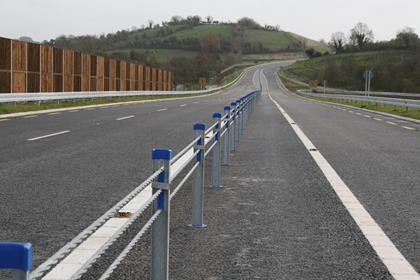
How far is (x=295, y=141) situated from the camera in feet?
48.5

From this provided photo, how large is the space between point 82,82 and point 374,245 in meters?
36.3

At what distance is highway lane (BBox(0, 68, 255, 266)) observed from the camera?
18.7ft

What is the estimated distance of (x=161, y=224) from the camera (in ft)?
11.7

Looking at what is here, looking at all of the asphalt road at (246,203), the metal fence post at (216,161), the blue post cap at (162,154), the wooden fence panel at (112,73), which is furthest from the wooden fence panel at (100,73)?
the blue post cap at (162,154)

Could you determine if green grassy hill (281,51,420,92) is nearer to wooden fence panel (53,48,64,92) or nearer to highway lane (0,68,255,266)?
wooden fence panel (53,48,64,92)

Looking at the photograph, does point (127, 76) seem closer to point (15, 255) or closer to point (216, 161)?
point (216, 161)

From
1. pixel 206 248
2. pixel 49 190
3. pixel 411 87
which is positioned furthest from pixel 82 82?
pixel 411 87

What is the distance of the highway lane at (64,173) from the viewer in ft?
18.7

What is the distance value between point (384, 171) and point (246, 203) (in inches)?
147

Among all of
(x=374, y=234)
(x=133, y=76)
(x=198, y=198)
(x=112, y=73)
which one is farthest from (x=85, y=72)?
(x=374, y=234)

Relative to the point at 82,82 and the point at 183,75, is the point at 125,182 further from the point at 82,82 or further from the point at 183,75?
the point at 183,75

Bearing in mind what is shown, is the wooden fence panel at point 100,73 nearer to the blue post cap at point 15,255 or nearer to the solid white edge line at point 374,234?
the solid white edge line at point 374,234

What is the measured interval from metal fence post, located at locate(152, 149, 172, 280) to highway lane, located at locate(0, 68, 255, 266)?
4.66 ft

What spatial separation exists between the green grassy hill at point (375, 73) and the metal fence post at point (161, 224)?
102m
